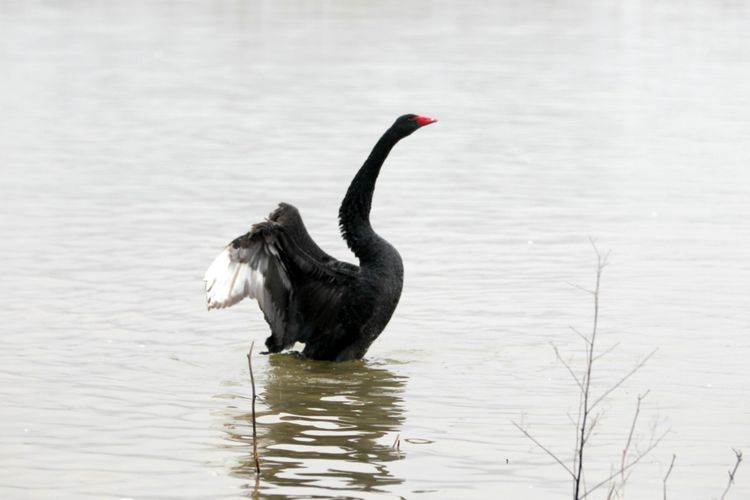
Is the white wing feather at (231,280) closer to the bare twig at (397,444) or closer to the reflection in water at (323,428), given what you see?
the reflection in water at (323,428)

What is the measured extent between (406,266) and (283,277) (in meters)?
2.85

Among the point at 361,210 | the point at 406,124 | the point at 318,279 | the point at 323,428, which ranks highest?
the point at 406,124

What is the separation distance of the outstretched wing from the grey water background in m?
0.34

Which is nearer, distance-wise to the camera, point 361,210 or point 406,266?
point 361,210

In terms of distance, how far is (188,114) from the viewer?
20672mm

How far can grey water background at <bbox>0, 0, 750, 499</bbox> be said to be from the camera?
7.25 m

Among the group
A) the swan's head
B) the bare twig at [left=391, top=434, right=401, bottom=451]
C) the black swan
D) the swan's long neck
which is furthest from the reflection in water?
the swan's head

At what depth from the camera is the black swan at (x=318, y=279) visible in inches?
349

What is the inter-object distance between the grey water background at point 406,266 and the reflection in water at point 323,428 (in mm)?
23

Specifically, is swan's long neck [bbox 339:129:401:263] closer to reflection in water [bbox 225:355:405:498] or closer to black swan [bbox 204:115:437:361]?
black swan [bbox 204:115:437:361]

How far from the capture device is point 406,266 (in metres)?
11.9

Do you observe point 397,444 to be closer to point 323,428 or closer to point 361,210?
point 323,428

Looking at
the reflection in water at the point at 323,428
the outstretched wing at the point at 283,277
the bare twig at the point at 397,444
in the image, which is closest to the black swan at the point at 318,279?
the outstretched wing at the point at 283,277

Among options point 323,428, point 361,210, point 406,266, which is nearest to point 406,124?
point 361,210
